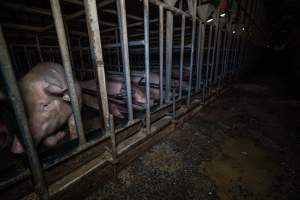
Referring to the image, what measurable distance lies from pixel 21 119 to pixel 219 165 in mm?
2313

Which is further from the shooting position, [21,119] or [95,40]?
[95,40]

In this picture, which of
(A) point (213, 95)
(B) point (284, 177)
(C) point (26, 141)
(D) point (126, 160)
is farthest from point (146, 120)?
(A) point (213, 95)

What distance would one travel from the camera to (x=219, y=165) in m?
2.08

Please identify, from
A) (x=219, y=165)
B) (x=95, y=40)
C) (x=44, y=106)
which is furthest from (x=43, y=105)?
(x=219, y=165)

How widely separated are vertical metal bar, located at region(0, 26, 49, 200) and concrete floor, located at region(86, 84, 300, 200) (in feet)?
1.86

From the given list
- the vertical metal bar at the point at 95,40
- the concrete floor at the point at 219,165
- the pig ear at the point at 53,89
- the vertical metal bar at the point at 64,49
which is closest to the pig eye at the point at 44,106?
the pig ear at the point at 53,89

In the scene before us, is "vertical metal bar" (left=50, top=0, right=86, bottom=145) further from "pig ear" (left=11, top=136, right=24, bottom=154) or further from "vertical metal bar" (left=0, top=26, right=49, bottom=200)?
"pig ear" (left=11, top=136, right=24, bottom=154)

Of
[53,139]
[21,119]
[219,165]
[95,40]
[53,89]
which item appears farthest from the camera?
[219,165]

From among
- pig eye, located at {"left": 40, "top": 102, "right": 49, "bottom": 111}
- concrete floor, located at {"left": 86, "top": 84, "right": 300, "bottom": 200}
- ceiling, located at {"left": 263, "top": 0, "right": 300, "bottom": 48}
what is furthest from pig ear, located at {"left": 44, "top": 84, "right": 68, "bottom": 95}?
ceiling, located at {"left": 263, "top": 0, "right": 300, "bottom": 48}

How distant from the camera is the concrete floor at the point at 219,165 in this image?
166 cm

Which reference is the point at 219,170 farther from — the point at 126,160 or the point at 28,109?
the point at 28,109

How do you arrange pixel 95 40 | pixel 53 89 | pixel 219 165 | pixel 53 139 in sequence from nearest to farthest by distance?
pixel 95 40 < pixel 53 89 < pixel 53 139 < pixel 219 165

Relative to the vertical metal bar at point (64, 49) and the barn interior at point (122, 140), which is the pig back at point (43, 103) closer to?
the barn interior at point (122, 140)

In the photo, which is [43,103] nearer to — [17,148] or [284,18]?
[17,148]
